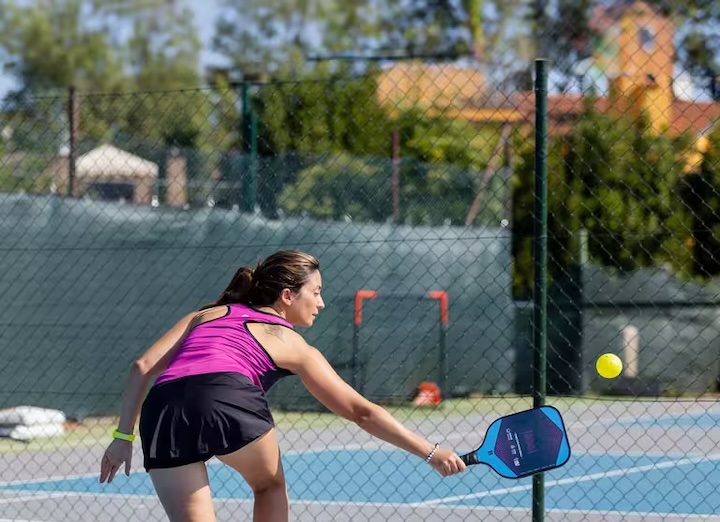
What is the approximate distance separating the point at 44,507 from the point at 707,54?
2628 centimetres

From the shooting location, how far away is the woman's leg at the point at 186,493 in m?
3.90

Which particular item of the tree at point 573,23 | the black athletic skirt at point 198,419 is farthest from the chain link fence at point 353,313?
the tree at point 573,23

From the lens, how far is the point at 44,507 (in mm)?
7289

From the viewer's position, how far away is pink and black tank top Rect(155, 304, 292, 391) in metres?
3.94

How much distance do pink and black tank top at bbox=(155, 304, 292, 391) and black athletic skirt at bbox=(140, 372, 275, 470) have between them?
0.11 feet

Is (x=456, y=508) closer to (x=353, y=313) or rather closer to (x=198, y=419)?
(x=198, y=419)

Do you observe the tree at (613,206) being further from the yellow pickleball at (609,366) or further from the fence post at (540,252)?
the fence post at (540,252)

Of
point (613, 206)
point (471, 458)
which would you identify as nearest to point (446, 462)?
point (471, 458)

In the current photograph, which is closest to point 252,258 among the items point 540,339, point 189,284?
point 189,284

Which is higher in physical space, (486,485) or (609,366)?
(609,366)

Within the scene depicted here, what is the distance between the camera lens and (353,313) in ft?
39.6

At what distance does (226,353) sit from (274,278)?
372 millimetres

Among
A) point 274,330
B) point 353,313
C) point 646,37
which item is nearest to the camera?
point 274,330

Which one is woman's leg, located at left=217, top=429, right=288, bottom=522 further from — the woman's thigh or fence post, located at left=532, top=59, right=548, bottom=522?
fence post, located at left=532, top=59, right=548, bottom=522
